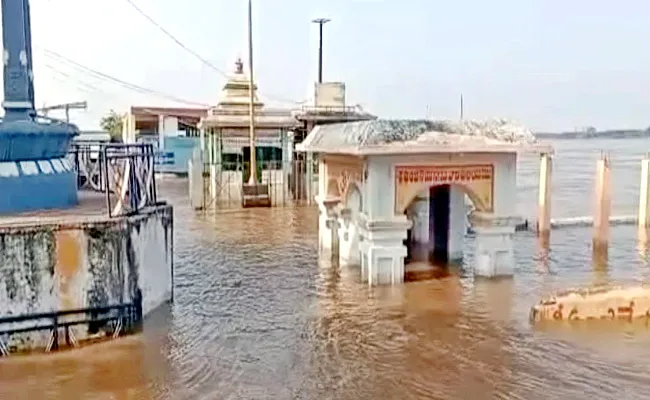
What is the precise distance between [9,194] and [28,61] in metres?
2.42

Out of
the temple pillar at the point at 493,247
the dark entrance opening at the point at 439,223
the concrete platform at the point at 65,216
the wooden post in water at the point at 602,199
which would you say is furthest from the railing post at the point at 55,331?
the wooden post in water at the point at 602,199

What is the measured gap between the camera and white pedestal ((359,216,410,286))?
13586 mm

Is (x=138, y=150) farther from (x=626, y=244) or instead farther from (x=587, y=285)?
(x=626, y=244)

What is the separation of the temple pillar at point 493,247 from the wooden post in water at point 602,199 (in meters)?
6.07

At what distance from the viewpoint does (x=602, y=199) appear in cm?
2056

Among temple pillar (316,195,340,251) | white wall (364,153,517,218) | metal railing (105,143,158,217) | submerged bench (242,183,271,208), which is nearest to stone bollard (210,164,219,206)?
submerged bench (242,183,271,208)

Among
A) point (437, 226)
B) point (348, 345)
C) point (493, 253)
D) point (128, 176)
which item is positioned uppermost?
point (128, 176)

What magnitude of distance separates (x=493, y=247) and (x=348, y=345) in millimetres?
5225

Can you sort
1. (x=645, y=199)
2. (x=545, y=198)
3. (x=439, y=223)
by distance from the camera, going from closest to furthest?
(x=439, y=223)
(x=545, y=198)
(x=645, y=199)

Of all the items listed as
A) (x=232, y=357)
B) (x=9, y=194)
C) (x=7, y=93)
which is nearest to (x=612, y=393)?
(x=232, y=357)

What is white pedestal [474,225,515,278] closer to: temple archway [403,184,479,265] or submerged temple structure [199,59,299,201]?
temple archway [403,184,479,265]

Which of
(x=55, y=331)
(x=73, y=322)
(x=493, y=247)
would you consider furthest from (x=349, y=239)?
(x=55, y=331)

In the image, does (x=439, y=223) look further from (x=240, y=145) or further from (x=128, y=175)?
(x=240, y=145)

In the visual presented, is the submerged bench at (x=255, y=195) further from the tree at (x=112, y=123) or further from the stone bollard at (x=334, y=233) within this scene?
the tree at (x=112, y=123)
